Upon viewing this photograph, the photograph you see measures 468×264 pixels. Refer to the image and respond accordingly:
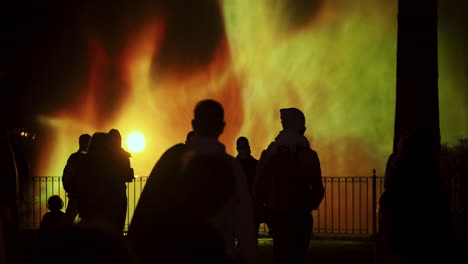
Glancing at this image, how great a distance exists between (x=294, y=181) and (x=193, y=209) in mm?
2871

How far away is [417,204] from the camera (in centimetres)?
439

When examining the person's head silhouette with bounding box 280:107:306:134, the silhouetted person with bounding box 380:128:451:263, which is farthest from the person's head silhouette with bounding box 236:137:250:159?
the silhouetted person with bounding box 380:128:451:263

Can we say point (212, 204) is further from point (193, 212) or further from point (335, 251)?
point (335, 251)

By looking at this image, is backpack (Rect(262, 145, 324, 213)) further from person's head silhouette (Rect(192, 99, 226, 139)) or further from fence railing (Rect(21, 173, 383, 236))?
fence railing (Rect(21, 173, 383, 236))

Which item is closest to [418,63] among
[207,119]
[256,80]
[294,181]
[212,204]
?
[294,181]

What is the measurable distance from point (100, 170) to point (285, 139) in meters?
2.06

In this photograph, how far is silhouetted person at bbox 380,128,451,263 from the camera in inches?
172

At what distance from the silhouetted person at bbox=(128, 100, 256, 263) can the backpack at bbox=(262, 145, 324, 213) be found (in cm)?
251

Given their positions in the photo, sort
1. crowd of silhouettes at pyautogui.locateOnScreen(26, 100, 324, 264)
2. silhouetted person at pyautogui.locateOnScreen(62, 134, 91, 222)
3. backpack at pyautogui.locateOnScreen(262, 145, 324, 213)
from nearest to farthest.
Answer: crowd of silhouettes at pyautogui.locateOnScreen(26, 100, 324, 264) → backpack at pyautogui.locateOnScreen(262, 145, 324, 213) → silhouetted person at pyautogui.locateOnScreen(62, 134, 91, 222)

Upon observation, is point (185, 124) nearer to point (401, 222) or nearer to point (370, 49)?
point (370, 49)

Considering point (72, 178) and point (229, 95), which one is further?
point (229, 95)

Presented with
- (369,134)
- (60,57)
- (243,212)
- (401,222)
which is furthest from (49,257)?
(60,57)

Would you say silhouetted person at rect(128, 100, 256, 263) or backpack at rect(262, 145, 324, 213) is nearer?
silhouetted person at rect(128, 100, 256, 263)

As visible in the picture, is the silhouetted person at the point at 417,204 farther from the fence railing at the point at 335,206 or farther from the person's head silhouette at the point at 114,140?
the fence railing at the point at 335,206
